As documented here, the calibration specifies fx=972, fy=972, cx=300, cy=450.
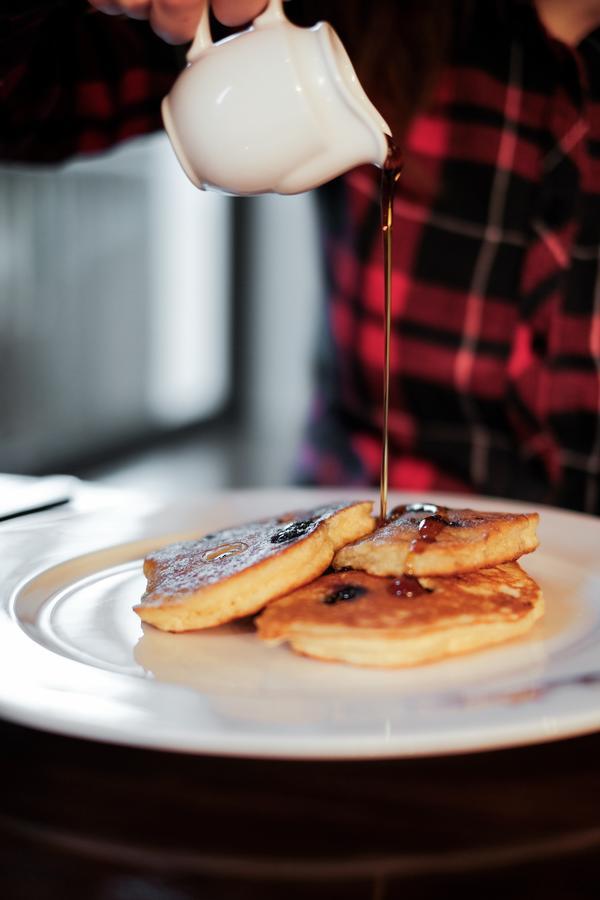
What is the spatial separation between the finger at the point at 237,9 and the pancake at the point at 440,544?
0.53 m

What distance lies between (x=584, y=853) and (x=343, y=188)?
1609mm

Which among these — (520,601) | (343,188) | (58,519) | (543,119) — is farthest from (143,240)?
(520,601)

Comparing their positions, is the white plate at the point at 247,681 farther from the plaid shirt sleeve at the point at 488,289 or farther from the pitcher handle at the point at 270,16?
the plaid shirt sleeve at the point at 488,289

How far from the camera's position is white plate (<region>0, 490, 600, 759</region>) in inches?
23.0

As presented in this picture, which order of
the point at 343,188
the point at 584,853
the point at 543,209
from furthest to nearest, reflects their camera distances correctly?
the point at 343,188, the point at 543,209, the point at 584,853

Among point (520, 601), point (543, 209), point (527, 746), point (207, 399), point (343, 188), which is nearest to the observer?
point (527, 746)

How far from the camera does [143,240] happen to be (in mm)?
4160

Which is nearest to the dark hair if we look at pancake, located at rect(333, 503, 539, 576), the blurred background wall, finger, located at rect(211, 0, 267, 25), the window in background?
the blurred background wall

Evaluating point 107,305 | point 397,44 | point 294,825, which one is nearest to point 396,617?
point 294,825

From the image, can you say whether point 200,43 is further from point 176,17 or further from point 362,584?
point 362,584

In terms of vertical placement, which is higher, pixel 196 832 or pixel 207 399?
pixel 196 832

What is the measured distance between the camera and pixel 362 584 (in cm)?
84

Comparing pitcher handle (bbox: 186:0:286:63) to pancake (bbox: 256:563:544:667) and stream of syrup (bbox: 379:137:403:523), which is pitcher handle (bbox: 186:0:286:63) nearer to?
stream of syrup (bbox: 379:137:403:523)

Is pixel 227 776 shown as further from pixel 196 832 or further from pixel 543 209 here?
pixel 543 209
